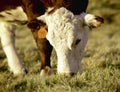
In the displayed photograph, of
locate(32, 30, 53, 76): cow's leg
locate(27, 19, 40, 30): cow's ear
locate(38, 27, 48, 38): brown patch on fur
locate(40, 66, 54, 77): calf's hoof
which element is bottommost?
locate(40, 66, 54, 77): calf's hoof

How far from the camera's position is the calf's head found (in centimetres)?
709

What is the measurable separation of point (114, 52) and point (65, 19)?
3.48 metres

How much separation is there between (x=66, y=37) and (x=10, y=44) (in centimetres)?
253

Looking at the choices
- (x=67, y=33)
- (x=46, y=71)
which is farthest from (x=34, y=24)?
(x=46, y=71)

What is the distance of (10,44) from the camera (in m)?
9.38

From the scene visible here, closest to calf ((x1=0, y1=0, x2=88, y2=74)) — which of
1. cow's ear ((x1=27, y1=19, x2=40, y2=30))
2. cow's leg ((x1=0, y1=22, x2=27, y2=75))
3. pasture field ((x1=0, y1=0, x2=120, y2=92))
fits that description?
cow's leg ((x1=0, y1=22, x2=27, y2=75))

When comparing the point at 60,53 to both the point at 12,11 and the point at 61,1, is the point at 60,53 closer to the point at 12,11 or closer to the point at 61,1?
the point at 61,1

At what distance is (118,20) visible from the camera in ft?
99.1

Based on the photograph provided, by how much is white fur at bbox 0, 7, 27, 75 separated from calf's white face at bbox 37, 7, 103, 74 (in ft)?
4.61

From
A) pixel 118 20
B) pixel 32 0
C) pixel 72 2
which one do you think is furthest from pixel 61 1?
pixel 118 20

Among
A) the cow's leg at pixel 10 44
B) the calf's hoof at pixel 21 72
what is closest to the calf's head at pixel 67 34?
the calf's hoof at pixel 21 72

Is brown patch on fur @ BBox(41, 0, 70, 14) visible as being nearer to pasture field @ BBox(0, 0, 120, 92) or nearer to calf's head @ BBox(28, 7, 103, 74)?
calf's head @ BBox(28, 7, 103, 74)

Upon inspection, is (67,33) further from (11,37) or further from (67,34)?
(11,37)

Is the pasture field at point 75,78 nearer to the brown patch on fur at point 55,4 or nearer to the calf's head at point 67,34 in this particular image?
the calf's head at point 67,34
